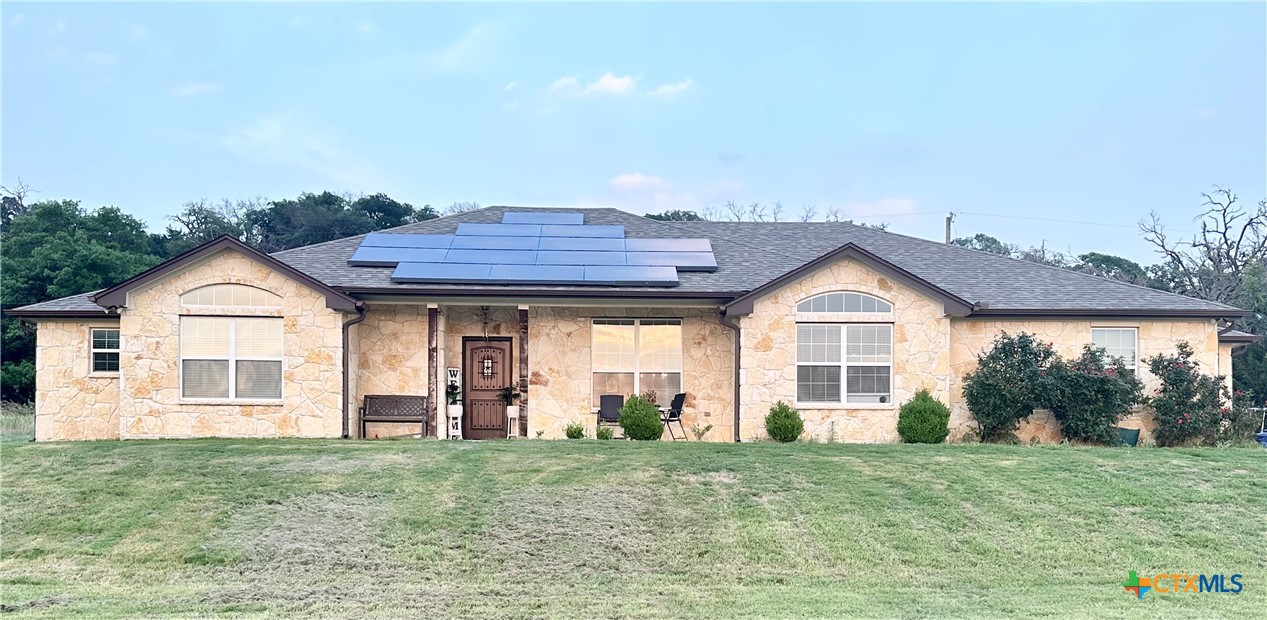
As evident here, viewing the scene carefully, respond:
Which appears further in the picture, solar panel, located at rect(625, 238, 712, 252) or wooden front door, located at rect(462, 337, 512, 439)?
solar panel, located at rect(625, 238, 712, 252)

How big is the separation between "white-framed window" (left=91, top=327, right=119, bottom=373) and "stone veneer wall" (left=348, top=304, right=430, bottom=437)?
4.50m

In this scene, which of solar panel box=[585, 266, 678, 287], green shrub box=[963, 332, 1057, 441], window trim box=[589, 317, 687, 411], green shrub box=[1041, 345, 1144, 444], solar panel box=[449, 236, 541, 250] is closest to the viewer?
green shrub box=[1041, 345, 1144, 444]

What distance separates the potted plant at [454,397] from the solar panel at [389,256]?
2.47 meters

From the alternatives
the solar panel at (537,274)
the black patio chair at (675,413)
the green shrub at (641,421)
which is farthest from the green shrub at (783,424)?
the solar panel at (537,274)

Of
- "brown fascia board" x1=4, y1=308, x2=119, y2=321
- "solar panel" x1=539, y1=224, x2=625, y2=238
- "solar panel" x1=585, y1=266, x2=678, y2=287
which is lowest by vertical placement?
"brown fascia board" x1=4, y1=308, x2=119, y2=321

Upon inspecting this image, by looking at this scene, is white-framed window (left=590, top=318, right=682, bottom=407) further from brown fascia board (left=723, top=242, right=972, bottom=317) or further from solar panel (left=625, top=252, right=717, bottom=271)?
brown fascia board (left=723, top=242, right=972, bottom=317)

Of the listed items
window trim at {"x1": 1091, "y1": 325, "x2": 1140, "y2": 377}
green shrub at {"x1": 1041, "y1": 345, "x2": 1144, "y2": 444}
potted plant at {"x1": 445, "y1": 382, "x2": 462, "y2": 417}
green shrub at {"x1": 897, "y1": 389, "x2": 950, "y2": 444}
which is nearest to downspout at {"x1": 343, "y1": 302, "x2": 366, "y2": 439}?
potted plant at {"x1": 445, "y1": 382, "x2": 462, "y2": 417}

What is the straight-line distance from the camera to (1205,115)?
21.7m

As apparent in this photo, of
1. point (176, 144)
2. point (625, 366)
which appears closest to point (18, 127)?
point (176, 144)

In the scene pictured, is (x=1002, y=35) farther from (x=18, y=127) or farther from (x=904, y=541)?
(x=18, y=127)

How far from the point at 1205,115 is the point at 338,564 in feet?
72.9

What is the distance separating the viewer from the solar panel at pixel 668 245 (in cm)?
→ 1892

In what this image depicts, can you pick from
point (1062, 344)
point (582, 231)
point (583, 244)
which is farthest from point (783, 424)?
point (582, 231)

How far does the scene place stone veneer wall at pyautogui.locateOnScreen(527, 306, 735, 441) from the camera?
17.0 meters
